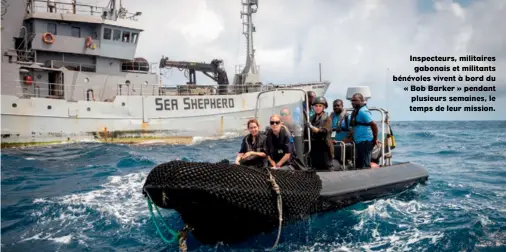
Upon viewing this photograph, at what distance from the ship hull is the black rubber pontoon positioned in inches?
683

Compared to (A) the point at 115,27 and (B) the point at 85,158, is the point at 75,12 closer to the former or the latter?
(A) the point at 115,27

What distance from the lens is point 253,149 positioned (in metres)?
7.08

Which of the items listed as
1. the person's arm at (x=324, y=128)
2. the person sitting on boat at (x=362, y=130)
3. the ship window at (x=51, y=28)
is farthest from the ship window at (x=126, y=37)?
the person's arm at (x=324, y=128)

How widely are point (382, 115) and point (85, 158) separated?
11.9 meters

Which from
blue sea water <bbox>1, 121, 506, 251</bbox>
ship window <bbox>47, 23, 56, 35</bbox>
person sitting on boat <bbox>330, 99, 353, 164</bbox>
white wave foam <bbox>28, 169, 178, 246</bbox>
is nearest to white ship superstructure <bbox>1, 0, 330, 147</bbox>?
ship window <bbox>47, 23, 56, 35</bbox>

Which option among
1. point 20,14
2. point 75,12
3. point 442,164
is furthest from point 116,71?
point 442,164

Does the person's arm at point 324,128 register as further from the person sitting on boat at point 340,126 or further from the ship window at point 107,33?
the ship window at point 107,33

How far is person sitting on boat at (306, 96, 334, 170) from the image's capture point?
25.5 feet

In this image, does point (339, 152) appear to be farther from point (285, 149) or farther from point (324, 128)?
point (285, 149)

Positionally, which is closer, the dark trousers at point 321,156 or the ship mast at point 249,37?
the dark trousers at point 321,156

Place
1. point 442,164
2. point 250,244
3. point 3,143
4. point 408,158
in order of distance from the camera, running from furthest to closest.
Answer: point 3,143 < point 408,158 < point 442,164 < point 250,244

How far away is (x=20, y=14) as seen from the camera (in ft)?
73.0

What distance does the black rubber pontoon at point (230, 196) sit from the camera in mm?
5383

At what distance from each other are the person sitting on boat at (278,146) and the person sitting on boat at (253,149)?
0.14 meters
